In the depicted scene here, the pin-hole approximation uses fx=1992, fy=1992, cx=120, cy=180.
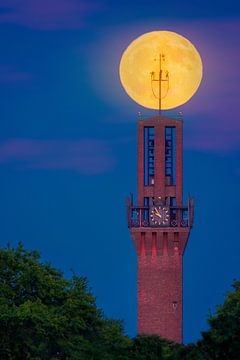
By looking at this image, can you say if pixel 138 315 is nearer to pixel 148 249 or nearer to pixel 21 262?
pixel 148 249

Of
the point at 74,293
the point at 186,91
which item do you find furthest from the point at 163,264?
the point at 74,293

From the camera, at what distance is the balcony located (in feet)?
510

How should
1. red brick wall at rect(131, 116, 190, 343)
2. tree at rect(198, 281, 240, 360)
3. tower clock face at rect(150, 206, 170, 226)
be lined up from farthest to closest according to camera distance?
1. tower clock face at rect(150, 206, 170, 226)
2. red brick wall at rect(131, 116, 190, 343)
3. tree at rect(198, 281, 240, 360)

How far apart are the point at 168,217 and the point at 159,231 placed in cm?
198

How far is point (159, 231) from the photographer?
15462 cm

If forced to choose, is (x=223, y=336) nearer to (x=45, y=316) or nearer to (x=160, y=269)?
(x=45, y=316)

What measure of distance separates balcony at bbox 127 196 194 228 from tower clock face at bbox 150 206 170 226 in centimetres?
8

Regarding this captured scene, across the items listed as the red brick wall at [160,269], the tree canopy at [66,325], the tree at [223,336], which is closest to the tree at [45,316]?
the tree canopy at [66,325]

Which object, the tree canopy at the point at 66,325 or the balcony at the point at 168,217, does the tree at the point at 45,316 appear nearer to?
the tree canopy at the point at 66,325

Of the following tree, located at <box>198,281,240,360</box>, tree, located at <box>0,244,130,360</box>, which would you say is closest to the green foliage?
tree, located at <box>0,244,130,360</box>

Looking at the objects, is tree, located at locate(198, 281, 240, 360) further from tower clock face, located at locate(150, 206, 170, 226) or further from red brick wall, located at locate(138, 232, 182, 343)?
tower clock face, located at locate(150, 206, 170, 226)

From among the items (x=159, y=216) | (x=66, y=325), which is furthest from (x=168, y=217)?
(x=66, y=325)

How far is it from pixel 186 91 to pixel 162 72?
2.37 metres

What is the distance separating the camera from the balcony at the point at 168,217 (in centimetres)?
15538
